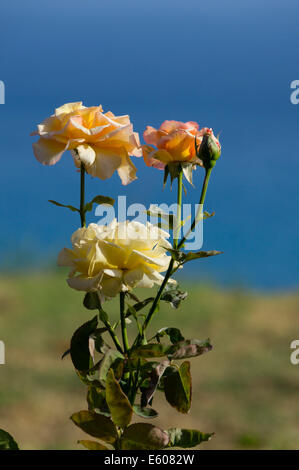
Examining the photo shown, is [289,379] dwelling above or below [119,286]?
above

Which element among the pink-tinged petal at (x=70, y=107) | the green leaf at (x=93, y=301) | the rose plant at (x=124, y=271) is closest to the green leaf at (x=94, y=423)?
the rose plant at (x=124, y=271)

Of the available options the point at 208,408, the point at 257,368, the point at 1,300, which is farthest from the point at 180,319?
the point at 1,300

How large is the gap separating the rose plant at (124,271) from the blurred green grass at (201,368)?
1.27 metres

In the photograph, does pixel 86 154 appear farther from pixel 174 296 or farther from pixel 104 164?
pixel 174 296

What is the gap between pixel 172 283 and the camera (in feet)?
2.10

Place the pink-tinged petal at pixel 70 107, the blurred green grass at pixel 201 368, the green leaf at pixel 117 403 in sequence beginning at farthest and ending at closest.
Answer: the blurred green grass at pixel 201 368 → the pink-tinged petal at pixel 70 107 → the green leaf at pixel 117 403

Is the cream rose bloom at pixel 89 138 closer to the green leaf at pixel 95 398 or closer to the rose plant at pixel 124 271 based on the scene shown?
the rose plant at pixel 124 271

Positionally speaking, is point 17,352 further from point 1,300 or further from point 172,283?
point 172,283

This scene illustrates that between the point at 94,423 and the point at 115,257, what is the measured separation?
17 centimetres

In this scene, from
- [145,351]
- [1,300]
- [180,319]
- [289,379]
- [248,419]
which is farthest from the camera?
[1,300]

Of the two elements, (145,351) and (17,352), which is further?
(17,352)

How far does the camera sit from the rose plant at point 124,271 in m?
0.58

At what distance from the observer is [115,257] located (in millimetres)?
597
